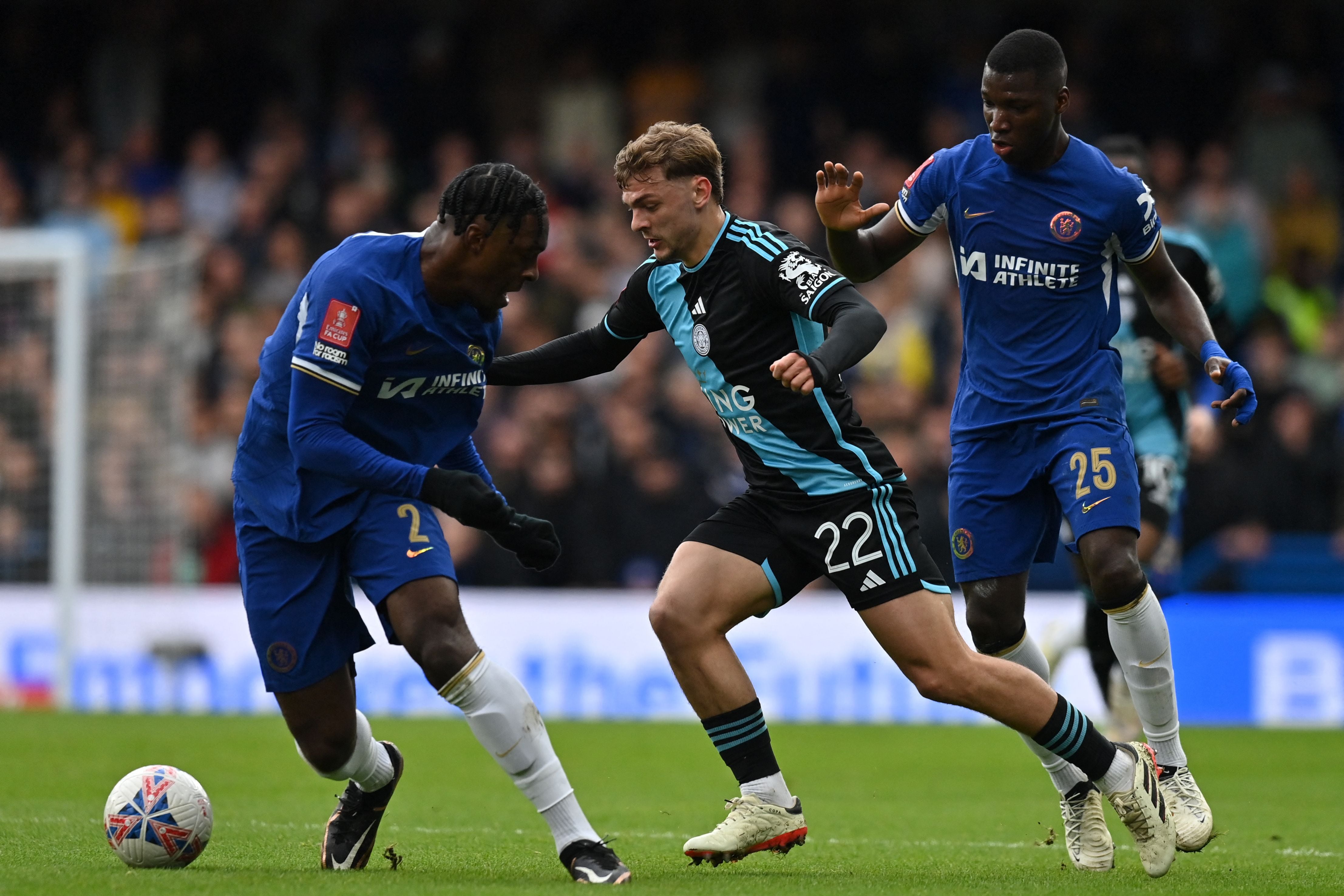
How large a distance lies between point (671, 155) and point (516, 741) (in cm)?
198

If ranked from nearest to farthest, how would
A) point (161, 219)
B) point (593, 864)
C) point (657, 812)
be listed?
point (593, 864), point (657, 812), point (161, 219)

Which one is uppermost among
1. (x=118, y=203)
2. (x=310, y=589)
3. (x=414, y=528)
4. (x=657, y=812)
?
(x=414, y=528)

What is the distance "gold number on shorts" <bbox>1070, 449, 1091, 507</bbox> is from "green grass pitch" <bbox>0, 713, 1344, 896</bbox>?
4.26ft

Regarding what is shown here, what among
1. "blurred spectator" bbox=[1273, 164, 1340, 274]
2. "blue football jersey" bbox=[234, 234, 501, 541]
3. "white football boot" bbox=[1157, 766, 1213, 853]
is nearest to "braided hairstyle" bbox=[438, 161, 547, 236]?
"blue football jersey" bbox=[234, 234, 501, 541]

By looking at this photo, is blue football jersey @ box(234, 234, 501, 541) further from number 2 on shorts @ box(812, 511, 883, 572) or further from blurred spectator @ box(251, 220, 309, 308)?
blurred spectator @ box(251, 220, 309, 308)

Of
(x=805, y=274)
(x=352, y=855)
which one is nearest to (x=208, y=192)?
(x=352, y=855)

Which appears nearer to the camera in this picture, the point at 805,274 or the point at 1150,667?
the point at 805,274

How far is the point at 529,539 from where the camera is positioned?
5402 millimetres

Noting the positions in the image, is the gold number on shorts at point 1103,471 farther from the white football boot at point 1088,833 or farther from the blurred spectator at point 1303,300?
the blurred spectator at point 1303,300

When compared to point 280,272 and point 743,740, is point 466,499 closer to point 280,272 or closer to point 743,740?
point 743,740

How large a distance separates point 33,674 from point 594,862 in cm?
987

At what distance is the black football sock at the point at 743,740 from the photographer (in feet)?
19.1

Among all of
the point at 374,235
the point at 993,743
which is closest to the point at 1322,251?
the point at 993,743

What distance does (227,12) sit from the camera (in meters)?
20.0
